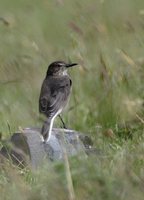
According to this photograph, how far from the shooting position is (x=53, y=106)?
31.4 feet

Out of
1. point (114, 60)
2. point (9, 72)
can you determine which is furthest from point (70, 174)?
point (114, 60)

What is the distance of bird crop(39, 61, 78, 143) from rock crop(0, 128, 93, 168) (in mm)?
72

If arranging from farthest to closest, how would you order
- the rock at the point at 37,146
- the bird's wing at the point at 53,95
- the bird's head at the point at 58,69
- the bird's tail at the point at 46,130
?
1. the bird's head at the point at 58,69
2. the bird's wing at the point at 53,95
3. the bird's tail at the point at 46,130
4. the rock at the point at 37,146

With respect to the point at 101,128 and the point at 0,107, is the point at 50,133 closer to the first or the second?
the point at 101,128

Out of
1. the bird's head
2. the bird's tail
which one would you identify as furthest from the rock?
the bird's head

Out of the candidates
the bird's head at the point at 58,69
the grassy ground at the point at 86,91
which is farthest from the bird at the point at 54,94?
the grassy ground at the point at 86,91

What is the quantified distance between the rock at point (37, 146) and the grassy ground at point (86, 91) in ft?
0.62

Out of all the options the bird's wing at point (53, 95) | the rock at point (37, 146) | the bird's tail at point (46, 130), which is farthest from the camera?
the bird's wing at point (53, 95)

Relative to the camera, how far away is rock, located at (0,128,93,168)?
27.4 feet

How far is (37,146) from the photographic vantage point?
852cm

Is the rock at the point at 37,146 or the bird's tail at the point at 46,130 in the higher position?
the bird's tail at the point at 46,130

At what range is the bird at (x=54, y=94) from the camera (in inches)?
358

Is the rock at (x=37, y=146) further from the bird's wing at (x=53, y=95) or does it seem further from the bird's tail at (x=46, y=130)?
the bird's wing at (x=53, y=95)

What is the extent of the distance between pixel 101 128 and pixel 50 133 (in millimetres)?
840
